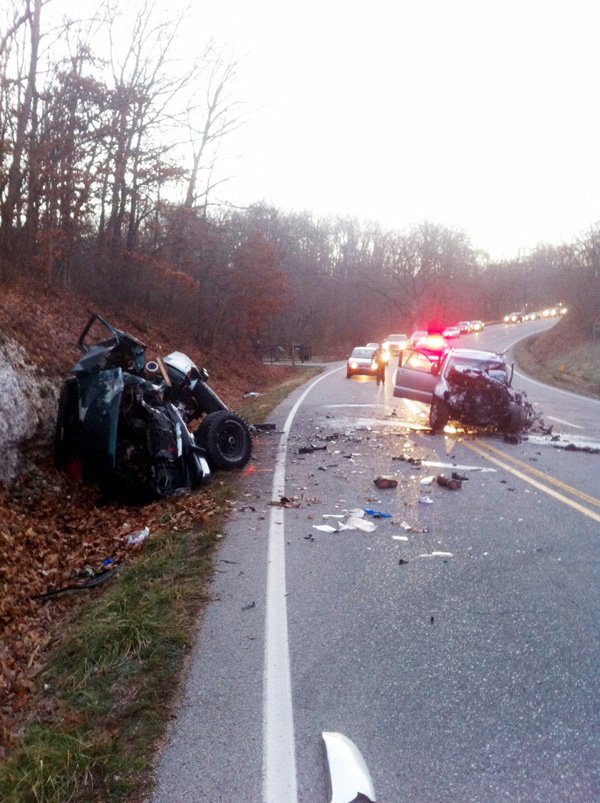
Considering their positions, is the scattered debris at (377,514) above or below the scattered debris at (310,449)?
below

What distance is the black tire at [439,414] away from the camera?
1536cm

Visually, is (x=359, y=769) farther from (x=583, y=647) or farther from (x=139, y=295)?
(x=139, y=295)

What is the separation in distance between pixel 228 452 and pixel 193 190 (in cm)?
2608

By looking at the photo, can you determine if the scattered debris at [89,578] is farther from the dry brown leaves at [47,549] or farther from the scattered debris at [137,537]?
the scattered debris at [137,537]

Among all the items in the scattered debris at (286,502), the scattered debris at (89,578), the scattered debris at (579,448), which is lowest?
the scattered debris at (89,578)

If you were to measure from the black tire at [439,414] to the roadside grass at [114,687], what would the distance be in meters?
9.25

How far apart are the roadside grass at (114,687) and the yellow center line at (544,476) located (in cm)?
486

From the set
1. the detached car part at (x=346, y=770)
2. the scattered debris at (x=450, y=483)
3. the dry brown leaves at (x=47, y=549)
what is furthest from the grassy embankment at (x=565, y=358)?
the detached car part at (x=346, y=770)

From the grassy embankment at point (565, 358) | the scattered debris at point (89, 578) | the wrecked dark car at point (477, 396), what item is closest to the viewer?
the scattered debris at point (89, 578)

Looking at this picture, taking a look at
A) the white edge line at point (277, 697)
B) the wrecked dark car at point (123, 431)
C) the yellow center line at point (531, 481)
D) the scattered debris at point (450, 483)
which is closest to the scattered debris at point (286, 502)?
the wrecked dark car at point (123, 431)

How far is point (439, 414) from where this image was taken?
15.4m

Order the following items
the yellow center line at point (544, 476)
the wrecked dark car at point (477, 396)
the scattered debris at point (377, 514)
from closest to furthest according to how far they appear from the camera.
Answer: the scattered debris at point (377, 514)
the yellow center line at point (544, 476)
the wrecked dark car at point (477, 396)

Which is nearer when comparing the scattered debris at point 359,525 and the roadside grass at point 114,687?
the roadside grass at point 114,687

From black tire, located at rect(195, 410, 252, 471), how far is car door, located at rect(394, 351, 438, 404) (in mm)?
6349
